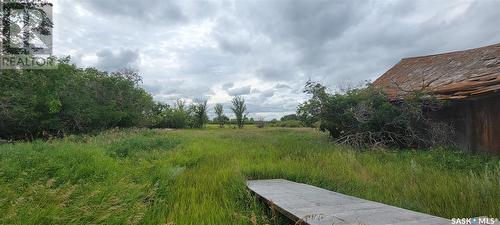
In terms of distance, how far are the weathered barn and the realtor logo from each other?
48.0 feet

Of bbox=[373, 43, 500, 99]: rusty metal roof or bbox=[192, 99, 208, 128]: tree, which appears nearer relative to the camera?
bbox=[373, 43, 500, 99]: rusty metal roof

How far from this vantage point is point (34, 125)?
1545cm

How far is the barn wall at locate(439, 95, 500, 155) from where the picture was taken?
7.84 meters

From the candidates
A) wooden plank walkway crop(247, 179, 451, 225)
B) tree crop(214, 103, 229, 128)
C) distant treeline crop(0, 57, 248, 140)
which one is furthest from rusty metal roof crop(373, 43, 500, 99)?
tree crop(214, 103, 229, 128)

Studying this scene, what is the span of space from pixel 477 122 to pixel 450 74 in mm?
3128

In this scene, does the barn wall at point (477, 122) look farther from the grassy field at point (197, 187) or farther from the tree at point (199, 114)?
the tree at point (199, 114)

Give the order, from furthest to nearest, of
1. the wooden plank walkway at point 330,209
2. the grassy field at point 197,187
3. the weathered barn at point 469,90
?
the weathered barn at point 469,90, the grassy field at point 197,187, the wooden plank walkway at point 330,209

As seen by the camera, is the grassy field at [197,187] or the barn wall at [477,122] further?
the barn wall at [477,122]

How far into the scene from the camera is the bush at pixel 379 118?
30.7ft

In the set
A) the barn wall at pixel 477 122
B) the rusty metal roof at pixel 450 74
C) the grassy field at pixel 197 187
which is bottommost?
the grassy field at pixel 197 187

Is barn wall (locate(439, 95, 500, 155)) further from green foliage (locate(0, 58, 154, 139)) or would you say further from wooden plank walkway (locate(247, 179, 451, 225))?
green foliage (locate(0, 58, 154, 139))

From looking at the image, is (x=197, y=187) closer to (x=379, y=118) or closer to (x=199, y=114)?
(x=379, y=118)

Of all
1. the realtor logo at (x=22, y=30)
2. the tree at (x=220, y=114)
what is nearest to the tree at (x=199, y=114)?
the tree at (x=220, y=114)

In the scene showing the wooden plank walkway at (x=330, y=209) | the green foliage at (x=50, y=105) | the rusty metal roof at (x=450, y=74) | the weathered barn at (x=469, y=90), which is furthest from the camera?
the green foliage at (x=50, y=105)
